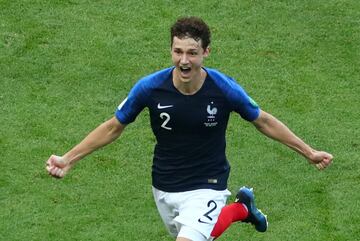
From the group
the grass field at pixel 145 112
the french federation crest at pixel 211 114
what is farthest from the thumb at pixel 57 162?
the grass field at pixel 145 112

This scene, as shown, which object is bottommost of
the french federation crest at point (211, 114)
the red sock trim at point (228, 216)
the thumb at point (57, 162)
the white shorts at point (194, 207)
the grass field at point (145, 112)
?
the grass field at point (145, 112)

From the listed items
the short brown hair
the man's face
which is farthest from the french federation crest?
the short brown hair

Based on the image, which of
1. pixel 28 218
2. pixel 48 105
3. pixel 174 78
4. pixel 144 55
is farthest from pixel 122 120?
pixel 144 55

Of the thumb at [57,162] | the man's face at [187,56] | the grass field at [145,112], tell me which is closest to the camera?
the man's face at [187,56]

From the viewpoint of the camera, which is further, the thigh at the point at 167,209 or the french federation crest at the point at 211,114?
the thigh at the point at 167,209

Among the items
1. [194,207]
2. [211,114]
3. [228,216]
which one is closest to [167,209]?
[194,207]

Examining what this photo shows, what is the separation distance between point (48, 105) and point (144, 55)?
5.67 ft

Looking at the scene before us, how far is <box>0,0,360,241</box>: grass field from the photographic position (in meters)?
12.5

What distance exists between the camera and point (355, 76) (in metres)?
15.3

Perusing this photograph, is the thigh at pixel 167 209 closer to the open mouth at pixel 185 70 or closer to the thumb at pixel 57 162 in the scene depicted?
the thumb at pixel 57 162

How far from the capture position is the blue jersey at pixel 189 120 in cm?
1031

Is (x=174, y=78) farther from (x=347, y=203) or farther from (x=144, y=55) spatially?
(x=144, y=55)

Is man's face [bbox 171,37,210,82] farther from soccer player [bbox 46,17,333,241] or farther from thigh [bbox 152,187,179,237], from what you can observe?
thigh [bbox 152,187,179,237]

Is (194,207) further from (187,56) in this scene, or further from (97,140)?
(187,56)
